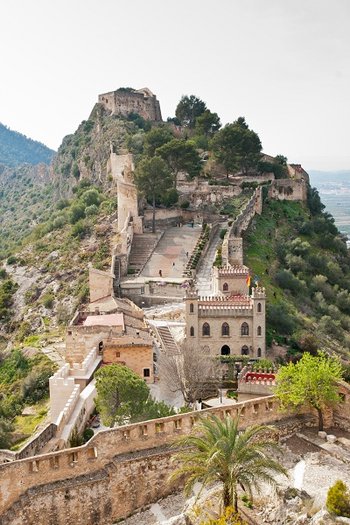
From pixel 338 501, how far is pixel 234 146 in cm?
5291

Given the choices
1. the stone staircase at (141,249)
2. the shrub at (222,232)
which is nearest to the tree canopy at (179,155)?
the shrub at (222,232)

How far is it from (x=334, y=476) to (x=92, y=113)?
79.0 metres

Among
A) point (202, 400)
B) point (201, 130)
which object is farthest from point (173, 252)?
point (201, 130)

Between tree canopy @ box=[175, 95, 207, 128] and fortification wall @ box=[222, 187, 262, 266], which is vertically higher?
tree canopy @ box=[175, 95, 207, 128]

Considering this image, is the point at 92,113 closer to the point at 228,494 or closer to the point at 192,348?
the point at 192,348

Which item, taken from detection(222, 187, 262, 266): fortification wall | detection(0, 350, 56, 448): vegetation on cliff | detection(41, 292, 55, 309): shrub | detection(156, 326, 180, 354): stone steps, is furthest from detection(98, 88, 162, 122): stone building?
detection(156, 326, 180, 354): stone steps

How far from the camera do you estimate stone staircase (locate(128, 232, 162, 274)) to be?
48562 millimetres

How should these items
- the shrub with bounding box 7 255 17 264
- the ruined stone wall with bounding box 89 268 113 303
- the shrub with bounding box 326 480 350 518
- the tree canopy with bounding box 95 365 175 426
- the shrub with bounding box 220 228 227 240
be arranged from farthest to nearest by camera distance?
1. the shrub with bounding box 7 255 17 264
2. the shrub with bounding box 220 228 227 240
3. the ruined stone wall with bounding box 89 268 113 303
4. the tree canopy with bounding box 95 365 175 426
5. the shrub with bounding box 326 480 350 518

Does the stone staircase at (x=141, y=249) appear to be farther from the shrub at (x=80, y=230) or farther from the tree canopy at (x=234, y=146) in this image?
the tree canopy at (x=234, y=146)

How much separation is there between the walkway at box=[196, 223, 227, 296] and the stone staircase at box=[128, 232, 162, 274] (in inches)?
174

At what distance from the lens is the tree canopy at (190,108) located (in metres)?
84.9

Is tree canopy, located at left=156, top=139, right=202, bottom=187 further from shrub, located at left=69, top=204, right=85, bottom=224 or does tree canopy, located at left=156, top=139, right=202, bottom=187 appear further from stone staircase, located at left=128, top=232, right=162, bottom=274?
shrub, located at left=69, top=204, right=85, bottom=224

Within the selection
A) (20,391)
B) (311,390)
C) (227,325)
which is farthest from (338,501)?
(20,391)

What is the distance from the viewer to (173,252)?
166 feet
